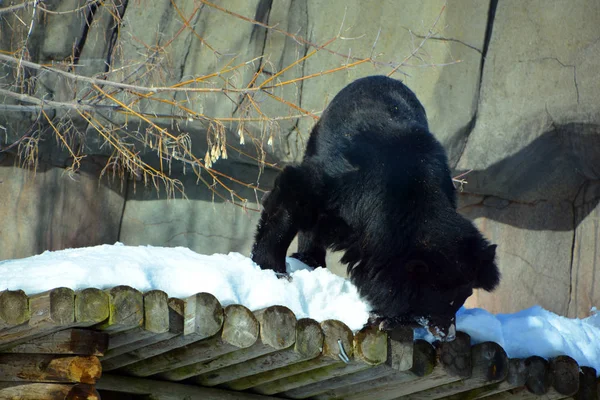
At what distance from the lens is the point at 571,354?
4.25 meters

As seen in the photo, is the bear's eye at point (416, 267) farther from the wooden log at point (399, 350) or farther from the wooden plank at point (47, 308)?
the wooden plank at point (47, 308)

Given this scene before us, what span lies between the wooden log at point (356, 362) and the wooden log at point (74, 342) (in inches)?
42.2

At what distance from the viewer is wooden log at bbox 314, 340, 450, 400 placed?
3.82 meters

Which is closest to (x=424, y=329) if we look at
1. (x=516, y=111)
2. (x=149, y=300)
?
(x=149, y=300)

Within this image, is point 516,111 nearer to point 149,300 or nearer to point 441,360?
point 441,360

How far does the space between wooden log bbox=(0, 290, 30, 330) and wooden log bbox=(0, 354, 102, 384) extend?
0.34m

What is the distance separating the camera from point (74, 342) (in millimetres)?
3266

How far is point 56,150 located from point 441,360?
4916 mm

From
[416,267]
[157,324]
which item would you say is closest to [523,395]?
[416,267]

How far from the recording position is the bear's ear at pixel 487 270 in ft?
13.3

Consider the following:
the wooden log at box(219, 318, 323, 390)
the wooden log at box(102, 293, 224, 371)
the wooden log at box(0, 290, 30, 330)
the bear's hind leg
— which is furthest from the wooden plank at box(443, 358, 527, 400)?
the wooden log at box(0, 290, 30, 330)

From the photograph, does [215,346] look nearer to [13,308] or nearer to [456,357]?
[13,308]

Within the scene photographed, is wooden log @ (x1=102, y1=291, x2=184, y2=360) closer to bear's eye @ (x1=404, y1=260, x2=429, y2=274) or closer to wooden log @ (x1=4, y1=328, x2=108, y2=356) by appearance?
wooden log @ (x1=4, y1=328, x2=108, y2=356)

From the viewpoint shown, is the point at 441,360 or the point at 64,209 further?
the point at 64,209
